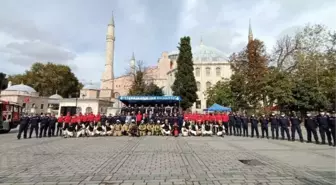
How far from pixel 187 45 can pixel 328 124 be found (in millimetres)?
36612

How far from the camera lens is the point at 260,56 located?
143 ft

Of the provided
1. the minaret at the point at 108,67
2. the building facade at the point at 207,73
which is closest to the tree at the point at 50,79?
the minaret at the point at 108,67

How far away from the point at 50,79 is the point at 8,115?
5497 centimetres

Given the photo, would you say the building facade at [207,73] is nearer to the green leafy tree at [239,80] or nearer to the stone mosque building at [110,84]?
the stone mosque building at [110,84]

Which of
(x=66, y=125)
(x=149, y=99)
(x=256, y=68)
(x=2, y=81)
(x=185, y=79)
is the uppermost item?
(x=256, y=68)

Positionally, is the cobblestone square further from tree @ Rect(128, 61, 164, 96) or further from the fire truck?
tree @ Rect(128, 61, 164, 96)

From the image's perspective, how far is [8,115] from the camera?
25625mm

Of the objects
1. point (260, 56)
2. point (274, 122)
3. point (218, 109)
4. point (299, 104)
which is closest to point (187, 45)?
point (260, 56)

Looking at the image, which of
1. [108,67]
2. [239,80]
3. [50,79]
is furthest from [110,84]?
[239,80]

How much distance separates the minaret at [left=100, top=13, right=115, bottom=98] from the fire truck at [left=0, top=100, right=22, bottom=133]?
47.4 meters

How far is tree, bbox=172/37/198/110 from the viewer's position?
48.5m

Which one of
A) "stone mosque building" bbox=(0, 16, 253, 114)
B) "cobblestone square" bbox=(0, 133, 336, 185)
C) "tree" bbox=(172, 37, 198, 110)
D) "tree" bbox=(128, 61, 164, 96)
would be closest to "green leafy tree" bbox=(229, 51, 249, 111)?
"tree" bbox=(172, 37, 198, 110)

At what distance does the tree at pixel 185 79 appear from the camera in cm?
4853

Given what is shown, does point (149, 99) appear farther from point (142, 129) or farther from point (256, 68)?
point (256, 68)
